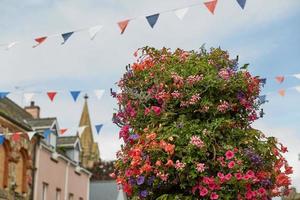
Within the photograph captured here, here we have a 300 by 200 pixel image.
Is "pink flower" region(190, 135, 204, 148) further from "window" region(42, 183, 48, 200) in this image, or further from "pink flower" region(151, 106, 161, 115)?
"window" region(42, 183, 48, 200)

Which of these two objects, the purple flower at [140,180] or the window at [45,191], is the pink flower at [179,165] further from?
the window at [45,191]

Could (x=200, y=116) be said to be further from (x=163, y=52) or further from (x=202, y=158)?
(x=163, y=52)

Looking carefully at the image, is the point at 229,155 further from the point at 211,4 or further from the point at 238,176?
the point at 211,4

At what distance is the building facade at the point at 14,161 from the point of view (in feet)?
72.1

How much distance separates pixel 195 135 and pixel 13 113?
18219 millimetres

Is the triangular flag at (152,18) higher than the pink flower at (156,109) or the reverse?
higher

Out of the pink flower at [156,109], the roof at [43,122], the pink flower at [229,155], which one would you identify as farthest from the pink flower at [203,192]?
the roof at [43,122]

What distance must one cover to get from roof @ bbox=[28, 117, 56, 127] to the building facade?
226cm

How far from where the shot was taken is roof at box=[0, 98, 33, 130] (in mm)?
22309

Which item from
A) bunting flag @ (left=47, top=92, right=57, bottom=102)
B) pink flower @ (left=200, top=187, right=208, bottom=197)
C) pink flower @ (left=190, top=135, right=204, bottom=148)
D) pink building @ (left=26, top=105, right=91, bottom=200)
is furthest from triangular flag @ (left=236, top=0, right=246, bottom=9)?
pink building @ (left=26, top=105, right=91, bottom=200)

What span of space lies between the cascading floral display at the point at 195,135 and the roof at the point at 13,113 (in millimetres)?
14030

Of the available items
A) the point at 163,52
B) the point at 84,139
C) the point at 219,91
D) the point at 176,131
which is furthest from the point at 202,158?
the point at 84,139

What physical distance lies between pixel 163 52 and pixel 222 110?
1469 millimetres

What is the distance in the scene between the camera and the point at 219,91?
8.16 metres
